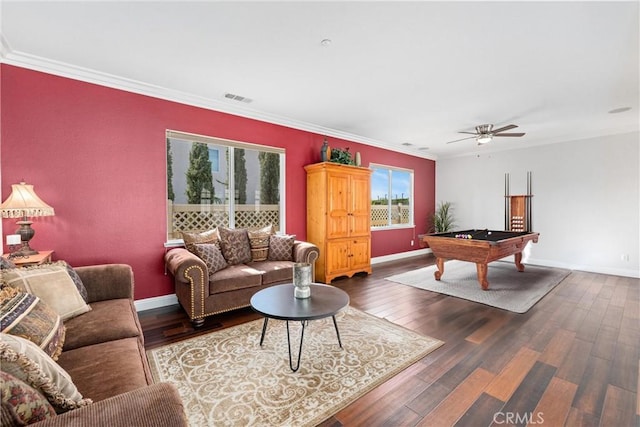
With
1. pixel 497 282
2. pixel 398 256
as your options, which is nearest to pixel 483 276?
pixel 497 282

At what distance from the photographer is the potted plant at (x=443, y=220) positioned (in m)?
7.24

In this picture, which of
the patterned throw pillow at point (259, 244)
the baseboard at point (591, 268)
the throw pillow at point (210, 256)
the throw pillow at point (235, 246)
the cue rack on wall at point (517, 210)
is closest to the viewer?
the throw pillow at point (210, 256)

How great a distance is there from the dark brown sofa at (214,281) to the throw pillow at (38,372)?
73.5 inches

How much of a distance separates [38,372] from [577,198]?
7577 millimetres

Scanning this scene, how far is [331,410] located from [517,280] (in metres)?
4.33

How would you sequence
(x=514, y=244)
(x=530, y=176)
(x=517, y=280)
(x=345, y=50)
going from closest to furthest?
(x=345, y=50), (x=514, y=244), (x=517, y=280), (x=530, y=176)

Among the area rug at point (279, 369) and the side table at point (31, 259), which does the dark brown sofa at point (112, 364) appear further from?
the area rug at point (279, 369)

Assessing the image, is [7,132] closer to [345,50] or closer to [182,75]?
[182,75]

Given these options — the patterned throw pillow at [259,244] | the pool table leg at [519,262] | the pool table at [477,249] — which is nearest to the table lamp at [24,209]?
the patterned throw pillow at [259,244]

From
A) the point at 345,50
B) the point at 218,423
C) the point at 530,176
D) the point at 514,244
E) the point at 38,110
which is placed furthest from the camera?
the point at 530,176

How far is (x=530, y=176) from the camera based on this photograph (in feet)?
20.0

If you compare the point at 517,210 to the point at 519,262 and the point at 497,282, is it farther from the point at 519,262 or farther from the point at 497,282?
the point at 497,282

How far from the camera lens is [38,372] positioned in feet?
2.94

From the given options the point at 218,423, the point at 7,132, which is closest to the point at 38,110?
the point at 7,132
